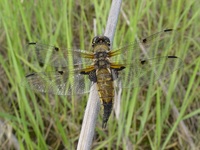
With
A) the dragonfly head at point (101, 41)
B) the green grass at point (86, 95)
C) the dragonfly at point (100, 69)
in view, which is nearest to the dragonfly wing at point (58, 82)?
the dragonfly at point (100, 69)

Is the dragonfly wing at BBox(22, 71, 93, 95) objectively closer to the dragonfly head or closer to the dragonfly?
the dragonfly

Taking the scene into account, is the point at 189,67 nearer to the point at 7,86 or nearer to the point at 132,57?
the point at 132,57

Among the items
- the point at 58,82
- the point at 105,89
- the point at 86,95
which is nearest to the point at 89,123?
the point at 105,89

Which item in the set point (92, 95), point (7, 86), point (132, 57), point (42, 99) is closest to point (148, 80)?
point (132, 57)

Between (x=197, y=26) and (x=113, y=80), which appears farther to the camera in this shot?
(x=197, y=26)

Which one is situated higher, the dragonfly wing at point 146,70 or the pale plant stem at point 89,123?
the dragonfly wing at point 146,70

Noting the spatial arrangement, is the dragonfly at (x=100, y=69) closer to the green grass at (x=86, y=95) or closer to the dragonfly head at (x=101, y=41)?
the dragonfly head at (x=101, y=41)

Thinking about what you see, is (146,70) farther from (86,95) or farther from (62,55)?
(86,95)
